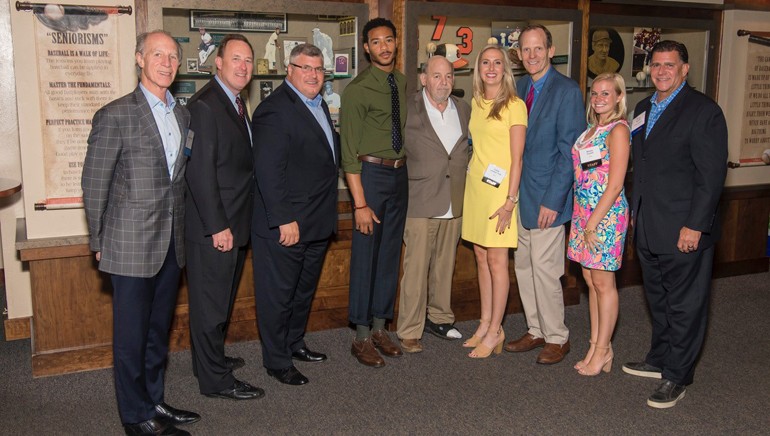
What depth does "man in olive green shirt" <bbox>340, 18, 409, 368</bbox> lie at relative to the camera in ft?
13.2

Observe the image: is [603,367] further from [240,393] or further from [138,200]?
[138,200]

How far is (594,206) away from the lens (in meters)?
3.85

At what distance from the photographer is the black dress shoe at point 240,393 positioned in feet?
12.1

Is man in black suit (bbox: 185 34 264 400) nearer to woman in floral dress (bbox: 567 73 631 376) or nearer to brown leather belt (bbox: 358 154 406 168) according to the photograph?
brown leather belt (bbox: 358 154 406 168)

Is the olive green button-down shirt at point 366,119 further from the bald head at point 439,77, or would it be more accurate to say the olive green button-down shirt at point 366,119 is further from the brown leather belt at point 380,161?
the bald head at point 439,77

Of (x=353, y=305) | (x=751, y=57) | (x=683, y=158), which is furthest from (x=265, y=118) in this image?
(x=751, y=57)

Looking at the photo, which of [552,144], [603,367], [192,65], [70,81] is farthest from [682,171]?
[70,81]

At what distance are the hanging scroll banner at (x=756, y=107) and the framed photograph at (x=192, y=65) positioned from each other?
4306 mm

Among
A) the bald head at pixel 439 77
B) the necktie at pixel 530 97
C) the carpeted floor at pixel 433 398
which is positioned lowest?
the carpeted floor at pixel 433 398

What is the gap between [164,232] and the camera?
313 centimetres

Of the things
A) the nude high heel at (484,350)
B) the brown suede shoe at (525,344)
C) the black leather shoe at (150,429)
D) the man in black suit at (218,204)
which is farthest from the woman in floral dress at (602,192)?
the black leather shoe at (150,429)

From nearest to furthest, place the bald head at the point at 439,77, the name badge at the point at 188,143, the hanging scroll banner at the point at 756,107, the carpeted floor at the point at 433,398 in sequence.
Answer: the name badge at the point at 188,143
the carpeted floor at the point at 433,398
the bald head at the point at 439,77
the hanging scroll banner at the point at 756,107

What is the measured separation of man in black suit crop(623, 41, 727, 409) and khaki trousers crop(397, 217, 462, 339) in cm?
111

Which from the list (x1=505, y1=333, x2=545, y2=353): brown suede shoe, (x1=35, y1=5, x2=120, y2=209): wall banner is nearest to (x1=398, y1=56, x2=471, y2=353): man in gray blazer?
(x1=505, y1=333, x2=545, y2=353): brown suede shoe
